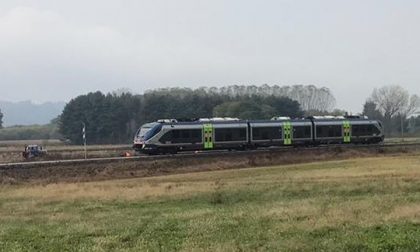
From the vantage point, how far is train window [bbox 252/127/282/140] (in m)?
60.1

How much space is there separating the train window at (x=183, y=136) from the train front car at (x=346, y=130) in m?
15.1

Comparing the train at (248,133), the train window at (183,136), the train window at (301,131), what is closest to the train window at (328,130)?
the train at (248,133)

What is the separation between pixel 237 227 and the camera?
1530cm

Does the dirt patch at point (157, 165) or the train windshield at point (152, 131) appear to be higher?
the train windshield at point (152, 131)

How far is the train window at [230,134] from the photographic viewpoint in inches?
2256

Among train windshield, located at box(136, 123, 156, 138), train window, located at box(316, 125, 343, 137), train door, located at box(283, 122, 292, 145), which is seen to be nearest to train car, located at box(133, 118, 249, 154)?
train windshield, located at box(136, 123, 156, 138)

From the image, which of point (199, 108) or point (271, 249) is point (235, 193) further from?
point (199, 108)

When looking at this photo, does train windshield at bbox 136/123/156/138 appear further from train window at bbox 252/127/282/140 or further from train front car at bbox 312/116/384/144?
train front car at bbox 312/116/384/144

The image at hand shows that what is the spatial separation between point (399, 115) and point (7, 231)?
154 m

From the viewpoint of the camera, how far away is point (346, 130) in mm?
66875

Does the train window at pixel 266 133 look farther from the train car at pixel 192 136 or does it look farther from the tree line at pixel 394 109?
the tree line at pixel 394 109

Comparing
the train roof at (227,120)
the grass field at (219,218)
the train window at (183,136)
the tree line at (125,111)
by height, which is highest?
the tree line at (125,111)

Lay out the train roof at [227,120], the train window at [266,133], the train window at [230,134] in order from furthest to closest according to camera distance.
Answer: the train window at [266,133]
the train window at [230,134]
the train roof at [227,120]

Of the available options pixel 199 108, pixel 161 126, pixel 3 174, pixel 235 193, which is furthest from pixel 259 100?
pixel 235 193
